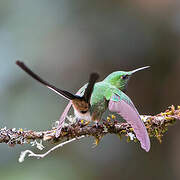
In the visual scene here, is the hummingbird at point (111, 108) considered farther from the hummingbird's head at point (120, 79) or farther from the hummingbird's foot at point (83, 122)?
the hummingbird's head at point (120, 79)

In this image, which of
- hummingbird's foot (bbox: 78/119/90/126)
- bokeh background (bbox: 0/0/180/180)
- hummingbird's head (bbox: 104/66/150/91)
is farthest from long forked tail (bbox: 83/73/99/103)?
bokeh background (bbox: 0/0/180/180)

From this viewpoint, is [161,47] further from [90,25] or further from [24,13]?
[24,13]

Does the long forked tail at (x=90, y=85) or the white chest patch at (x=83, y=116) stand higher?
the long forked tail at (x=90, y=85)

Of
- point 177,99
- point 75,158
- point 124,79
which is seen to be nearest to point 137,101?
point 177,99

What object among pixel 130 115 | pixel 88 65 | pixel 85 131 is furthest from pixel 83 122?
pixel 88 65

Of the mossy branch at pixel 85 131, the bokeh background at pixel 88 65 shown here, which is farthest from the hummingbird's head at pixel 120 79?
the bokeh background at pixel 88 65

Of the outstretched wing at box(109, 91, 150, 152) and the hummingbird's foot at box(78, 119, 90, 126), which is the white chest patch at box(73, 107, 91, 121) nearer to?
the hummingbird's foot at box(78, 119, 90, 126)

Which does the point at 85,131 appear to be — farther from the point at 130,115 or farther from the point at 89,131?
the point at 130,115
